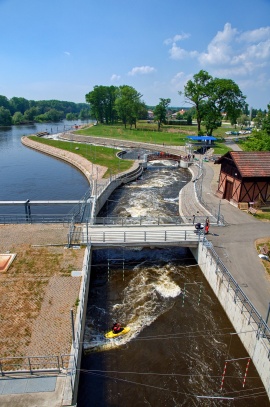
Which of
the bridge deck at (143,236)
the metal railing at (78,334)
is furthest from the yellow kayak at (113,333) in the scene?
the bridge deck at (143,236)

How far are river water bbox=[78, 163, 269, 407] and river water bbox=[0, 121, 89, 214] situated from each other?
15826 mm

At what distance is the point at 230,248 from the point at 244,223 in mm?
5464

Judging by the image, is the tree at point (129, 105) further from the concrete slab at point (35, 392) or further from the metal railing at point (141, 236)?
the concrete slab at point (35, 392)

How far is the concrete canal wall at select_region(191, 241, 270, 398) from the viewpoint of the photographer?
14.1 meters

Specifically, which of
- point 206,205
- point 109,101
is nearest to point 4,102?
point 109,101

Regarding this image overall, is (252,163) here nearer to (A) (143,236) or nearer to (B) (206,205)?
(B) (206,205)

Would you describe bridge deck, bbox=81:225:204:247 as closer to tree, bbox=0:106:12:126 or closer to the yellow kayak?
the yellow kayak

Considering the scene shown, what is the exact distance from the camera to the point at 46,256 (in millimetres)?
21656

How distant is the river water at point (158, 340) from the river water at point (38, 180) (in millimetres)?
15826

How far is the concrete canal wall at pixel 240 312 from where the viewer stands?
46.3 feet

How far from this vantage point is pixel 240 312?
16.2 m

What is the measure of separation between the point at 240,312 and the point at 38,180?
4238 cm

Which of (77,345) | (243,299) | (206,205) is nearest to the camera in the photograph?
(77,345)

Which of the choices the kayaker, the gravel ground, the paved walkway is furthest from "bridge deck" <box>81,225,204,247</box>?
the kayaker
